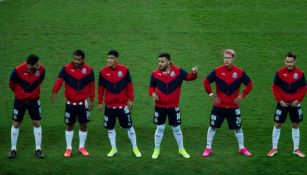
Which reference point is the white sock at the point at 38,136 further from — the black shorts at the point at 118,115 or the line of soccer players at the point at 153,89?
the black shorts at the point at 118,115

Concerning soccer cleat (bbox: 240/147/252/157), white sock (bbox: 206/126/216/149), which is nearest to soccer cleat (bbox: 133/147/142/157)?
white sock (bbox: 206/126/216/149)

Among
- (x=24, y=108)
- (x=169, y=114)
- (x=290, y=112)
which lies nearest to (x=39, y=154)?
(x=24, y=108)

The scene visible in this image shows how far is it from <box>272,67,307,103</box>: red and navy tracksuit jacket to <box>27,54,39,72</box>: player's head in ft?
17.4

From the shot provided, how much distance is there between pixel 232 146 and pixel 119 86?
3.21 m

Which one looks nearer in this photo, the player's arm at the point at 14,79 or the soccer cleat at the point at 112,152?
the player's arm at the point at 14,79

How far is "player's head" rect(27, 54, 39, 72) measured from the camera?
12.6 m

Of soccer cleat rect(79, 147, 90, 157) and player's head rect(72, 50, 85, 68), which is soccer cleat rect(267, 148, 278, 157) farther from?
player's head rect(72, 50, 85, 68)

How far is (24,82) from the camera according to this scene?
42.0 ft

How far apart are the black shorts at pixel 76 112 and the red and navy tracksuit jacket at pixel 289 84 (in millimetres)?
4321

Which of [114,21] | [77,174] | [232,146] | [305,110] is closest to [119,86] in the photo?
[77,174]

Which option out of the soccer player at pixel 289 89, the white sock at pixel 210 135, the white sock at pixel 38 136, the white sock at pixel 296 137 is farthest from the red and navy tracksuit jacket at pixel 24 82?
the white sock at pixel 296 137

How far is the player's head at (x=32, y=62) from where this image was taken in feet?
41.3

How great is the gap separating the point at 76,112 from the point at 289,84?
479 cm

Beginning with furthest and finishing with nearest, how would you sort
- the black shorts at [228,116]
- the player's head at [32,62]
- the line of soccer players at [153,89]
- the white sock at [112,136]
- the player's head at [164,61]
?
1. the white sock at [112,136]
2. the black shorts at [228,116]
3. the line of soccer players at [153,89]
4. the player's head at [164,61]
5. the player's head at [32,62]
